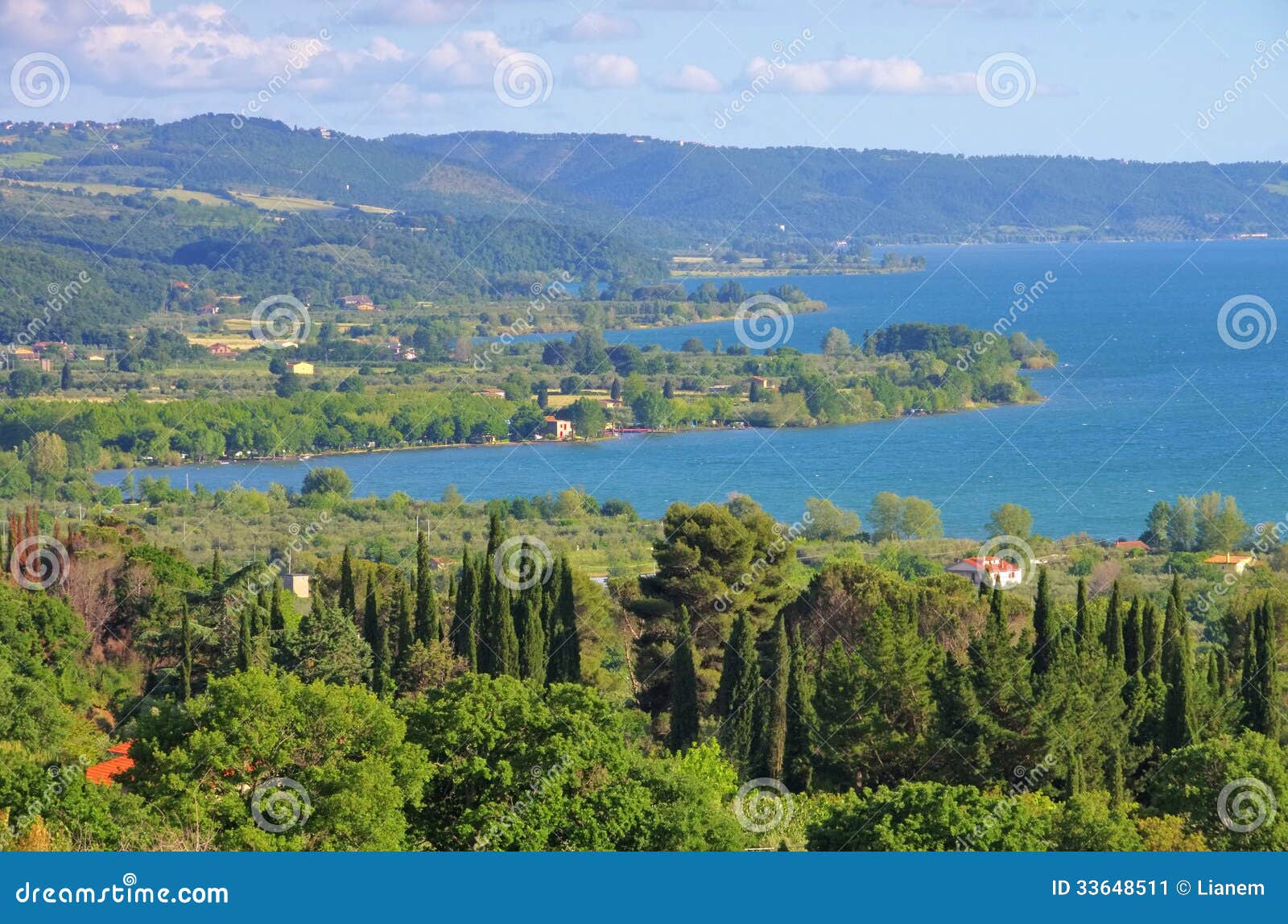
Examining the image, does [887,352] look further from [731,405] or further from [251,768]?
[251,768]

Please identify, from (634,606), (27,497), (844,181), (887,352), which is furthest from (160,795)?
(844,181)

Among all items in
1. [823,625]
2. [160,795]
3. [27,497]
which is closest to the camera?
[160,795]

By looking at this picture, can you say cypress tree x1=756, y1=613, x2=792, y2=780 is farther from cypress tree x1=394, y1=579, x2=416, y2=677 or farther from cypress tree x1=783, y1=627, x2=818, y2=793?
cypress tree x1=394, y1=579, x2=416, y2=677

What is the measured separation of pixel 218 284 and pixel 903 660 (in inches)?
4255

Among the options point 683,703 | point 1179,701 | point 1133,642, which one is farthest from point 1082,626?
point 683,703

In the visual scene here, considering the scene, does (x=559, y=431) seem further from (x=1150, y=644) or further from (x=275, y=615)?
(x=1150, y=644)

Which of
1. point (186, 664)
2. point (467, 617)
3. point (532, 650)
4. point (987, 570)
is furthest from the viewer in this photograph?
point (987, 570)

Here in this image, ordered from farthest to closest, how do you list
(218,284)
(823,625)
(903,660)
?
(218,284), (823,625), (903,660)

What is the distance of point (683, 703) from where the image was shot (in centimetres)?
1945

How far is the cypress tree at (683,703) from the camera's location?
63.1ft

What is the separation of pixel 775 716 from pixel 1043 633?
10.6ft

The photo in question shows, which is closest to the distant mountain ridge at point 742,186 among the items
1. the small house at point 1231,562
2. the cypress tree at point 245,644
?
the small house at point 1231,562

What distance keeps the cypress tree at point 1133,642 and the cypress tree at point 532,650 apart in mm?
6547

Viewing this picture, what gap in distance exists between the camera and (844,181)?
188m
